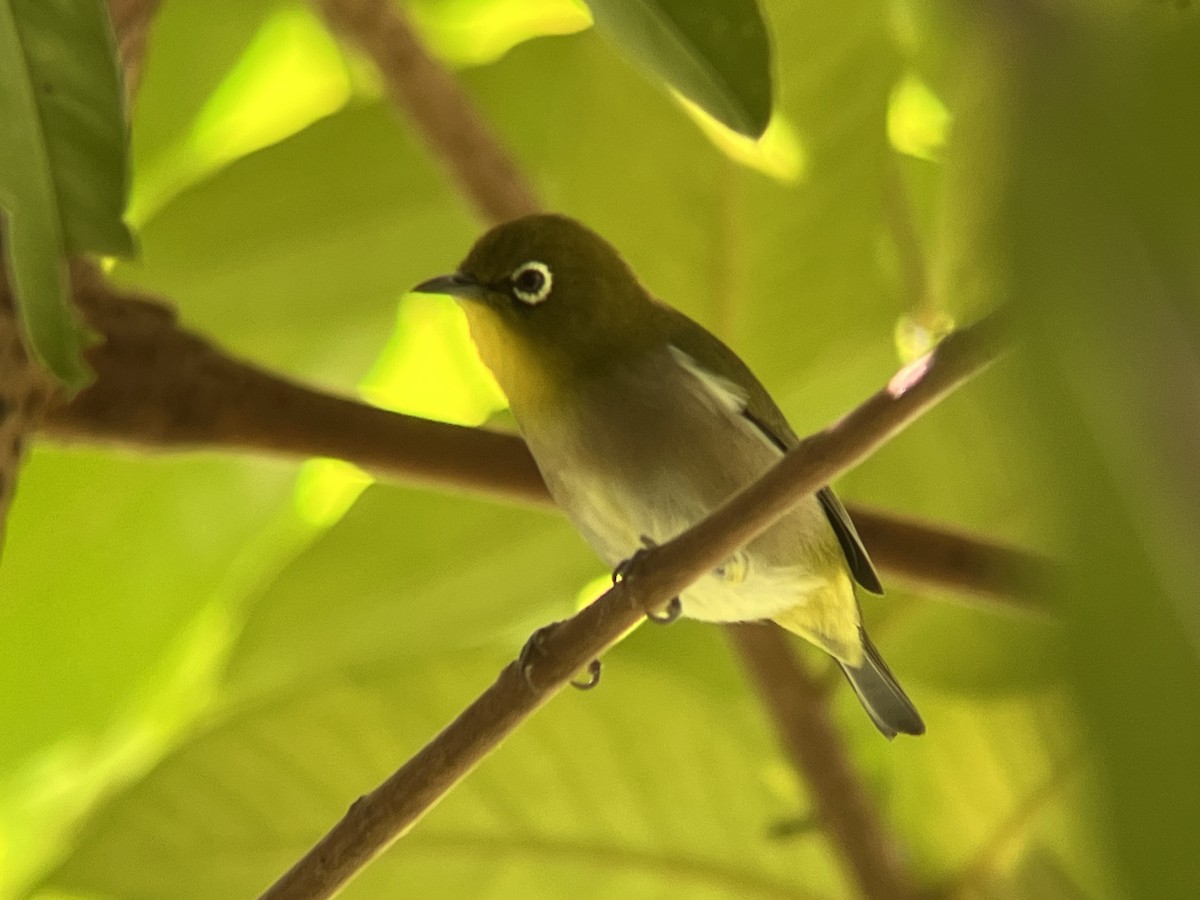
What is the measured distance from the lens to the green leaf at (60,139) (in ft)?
2.71

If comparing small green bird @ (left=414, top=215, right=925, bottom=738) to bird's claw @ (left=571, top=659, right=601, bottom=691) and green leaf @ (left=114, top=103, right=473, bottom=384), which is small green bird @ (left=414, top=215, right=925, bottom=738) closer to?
bird's claw @ (left=571, top=659, right=601, bottom=691)

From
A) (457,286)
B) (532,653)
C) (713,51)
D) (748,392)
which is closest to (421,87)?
(457,286)

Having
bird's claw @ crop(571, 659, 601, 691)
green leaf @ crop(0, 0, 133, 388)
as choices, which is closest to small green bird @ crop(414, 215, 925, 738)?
bird's claw @ crop(571, 659, 601, 691)

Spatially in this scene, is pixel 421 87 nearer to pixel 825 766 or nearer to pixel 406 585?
pixel 406 585

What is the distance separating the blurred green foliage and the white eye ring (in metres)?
0.10

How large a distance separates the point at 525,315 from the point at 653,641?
45 centimetres

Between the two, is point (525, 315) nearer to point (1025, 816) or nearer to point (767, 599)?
point (767, 599)

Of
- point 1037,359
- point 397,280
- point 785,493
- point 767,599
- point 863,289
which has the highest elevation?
point 1037,359

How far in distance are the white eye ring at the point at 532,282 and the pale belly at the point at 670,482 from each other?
19 centimetres

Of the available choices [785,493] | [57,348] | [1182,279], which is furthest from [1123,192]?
[57,348]

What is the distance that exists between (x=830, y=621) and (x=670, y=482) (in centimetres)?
27

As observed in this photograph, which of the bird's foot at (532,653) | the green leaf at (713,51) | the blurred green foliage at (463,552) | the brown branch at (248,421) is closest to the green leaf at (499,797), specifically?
the blurred green foliage at (463,552)

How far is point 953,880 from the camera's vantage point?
1491 millimetres

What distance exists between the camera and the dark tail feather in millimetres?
1492
